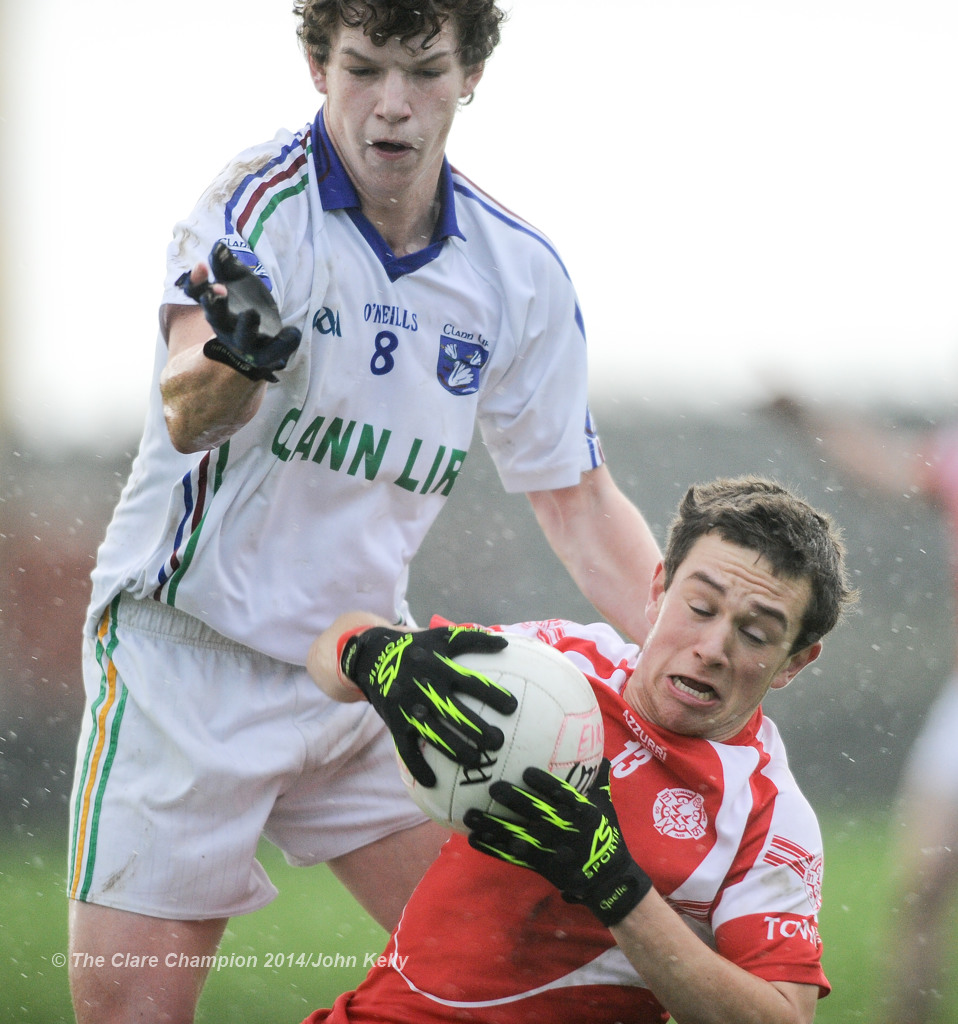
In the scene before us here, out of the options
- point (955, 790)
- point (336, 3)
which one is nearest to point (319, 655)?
point (336, 3)

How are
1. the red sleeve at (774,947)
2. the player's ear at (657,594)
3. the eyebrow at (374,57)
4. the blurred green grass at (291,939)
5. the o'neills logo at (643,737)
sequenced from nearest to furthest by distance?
the red sleeve at (774,947)
the o'neills logo at (643,737)
the eyebrow at (374,57)
the player's ear at (657,594)
the blurred green grass at (291,939)

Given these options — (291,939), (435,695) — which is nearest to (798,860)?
(435,695)

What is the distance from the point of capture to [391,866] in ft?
9.51

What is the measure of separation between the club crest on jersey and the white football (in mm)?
757

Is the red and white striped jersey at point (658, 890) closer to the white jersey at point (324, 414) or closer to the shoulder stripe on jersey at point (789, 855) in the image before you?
the shoulder stripe on jersey at point (789, 855)

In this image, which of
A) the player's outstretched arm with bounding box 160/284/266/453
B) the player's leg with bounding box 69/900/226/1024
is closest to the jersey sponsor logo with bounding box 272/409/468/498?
the player's outstretched arm with bounding box 160/284/266/453

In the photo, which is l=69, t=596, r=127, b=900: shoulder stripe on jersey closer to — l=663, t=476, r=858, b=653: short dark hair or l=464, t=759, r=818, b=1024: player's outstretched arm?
l=464, t=759, r=818, b=1024: player's outstretched arm

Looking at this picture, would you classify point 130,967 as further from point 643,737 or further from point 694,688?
point 694,688

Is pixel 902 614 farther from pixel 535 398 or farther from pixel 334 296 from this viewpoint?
pixel 334 296

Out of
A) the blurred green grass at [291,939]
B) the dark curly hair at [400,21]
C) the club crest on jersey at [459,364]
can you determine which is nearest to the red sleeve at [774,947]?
the club crest on jersey at [459,364]

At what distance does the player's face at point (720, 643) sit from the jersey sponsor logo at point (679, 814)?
13 centimetres

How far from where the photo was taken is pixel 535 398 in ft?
9.59

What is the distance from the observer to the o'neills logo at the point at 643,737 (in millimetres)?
2318

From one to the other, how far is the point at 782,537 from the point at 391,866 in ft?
4.18
